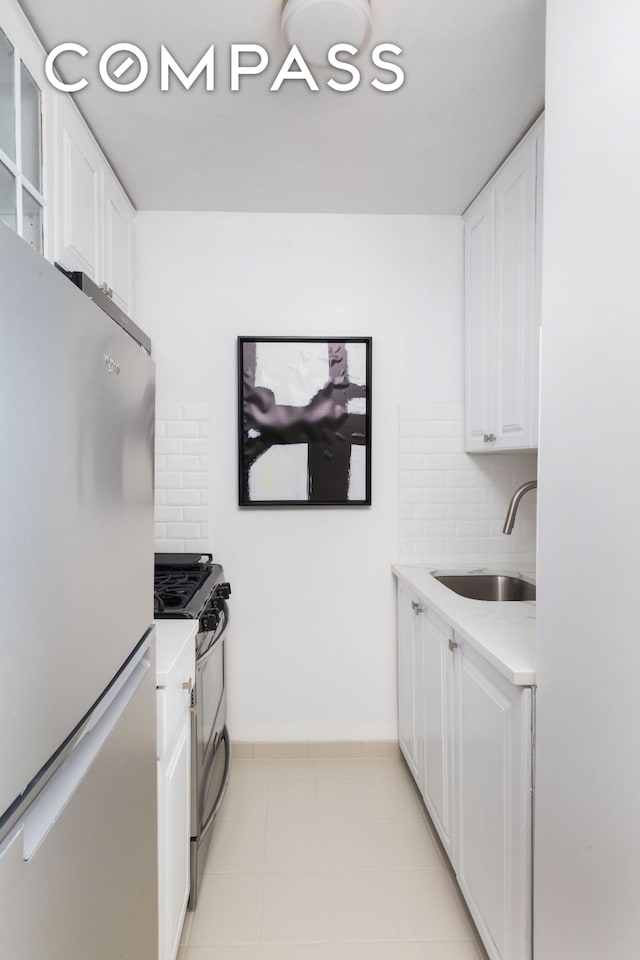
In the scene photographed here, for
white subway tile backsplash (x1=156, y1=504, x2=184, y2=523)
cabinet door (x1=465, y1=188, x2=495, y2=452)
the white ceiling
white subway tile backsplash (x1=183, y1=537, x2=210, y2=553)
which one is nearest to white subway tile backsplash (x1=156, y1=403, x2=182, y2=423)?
white subway tile backsplash (x1=156, y1=504, x2=184, y2=523)

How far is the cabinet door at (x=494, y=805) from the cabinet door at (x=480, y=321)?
1.05m

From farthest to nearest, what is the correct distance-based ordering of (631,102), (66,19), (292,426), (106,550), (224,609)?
(292,426)
(224,609)
(66,19)
(631,102)
(106,550)

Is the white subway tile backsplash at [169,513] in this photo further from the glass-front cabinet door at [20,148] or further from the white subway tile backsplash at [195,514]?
the glass-front cabinet door at [20,148]

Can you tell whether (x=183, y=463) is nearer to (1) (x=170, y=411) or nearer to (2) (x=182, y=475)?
(2) (x=182, y=475)

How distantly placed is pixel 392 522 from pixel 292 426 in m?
0.63

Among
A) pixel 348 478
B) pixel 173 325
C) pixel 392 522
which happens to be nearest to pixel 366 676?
pixel 392 522

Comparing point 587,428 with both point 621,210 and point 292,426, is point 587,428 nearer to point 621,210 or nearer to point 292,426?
point 621,210

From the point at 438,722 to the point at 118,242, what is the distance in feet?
7.02

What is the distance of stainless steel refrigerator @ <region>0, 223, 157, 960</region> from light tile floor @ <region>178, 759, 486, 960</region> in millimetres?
778

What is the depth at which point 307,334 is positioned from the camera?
2.50m

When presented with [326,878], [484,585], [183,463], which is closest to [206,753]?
[326,878]

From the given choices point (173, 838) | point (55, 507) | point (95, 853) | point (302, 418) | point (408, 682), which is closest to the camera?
point (55, 507)

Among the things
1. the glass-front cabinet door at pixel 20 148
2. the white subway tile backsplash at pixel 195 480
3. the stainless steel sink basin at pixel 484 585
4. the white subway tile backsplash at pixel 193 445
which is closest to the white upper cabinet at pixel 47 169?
the glass-front cabinet door at pixel 20 148

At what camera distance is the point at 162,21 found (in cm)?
144
